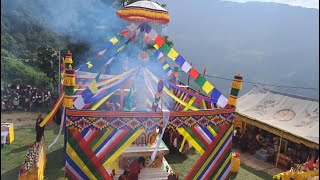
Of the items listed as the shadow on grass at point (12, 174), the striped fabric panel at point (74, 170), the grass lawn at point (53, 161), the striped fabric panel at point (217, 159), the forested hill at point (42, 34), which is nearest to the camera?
the striped fabric panel at point (74, 170)

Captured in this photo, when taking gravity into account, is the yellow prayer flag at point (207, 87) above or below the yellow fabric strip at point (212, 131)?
above

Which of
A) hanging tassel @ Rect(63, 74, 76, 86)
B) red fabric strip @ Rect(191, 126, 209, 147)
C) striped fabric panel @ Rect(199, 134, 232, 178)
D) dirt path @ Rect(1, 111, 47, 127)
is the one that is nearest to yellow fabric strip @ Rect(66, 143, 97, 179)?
hanging tassel @ Rect(63, 74, 76, 86)

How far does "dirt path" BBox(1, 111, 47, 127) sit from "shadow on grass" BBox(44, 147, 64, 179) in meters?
3.94

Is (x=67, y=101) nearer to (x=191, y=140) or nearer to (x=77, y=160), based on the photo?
(x=77, y=160)

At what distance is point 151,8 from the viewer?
852cm

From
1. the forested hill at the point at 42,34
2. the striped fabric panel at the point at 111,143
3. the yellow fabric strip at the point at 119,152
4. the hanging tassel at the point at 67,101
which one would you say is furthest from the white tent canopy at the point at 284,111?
the forested hill at the point at 42,34

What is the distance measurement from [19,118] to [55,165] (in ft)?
20.2

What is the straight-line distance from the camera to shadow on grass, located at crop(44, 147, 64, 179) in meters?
9.63

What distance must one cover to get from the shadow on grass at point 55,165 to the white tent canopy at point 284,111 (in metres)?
7.75

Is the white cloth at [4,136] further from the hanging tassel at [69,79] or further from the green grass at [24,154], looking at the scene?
the hanging tassel at [69,79]

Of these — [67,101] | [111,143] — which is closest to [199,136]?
[111,143]

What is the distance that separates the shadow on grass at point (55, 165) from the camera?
9633 mm

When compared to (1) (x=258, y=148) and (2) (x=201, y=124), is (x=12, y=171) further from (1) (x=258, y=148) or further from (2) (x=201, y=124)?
(1) (x=258, y=148)

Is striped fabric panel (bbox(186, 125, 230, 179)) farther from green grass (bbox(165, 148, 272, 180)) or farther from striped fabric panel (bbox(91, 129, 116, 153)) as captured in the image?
A: green grass (bbox(165, 148, 272, 180))
